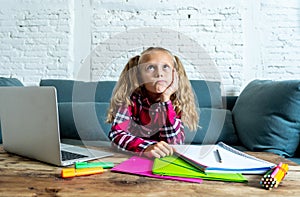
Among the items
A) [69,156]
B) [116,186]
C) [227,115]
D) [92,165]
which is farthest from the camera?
[227,115]

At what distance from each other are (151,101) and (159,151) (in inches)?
12.1

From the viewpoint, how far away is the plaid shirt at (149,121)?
1.04 metres

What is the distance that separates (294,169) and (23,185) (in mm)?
626

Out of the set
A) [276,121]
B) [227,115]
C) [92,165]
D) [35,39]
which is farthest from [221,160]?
[35,39]

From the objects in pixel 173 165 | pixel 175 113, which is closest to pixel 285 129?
pixel 175 113

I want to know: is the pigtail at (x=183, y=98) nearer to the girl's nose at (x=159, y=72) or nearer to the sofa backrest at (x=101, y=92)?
the girl's nose at (x=159, y=72)

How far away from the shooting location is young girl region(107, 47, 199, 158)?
0.98 m

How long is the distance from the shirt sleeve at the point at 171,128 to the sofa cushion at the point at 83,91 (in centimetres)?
98

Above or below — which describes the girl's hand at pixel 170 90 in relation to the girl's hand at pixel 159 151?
above

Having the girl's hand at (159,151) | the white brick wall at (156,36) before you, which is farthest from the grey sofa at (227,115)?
the girl's hand at (159,151)

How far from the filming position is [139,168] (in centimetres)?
73

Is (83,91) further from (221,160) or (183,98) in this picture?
(221,160)

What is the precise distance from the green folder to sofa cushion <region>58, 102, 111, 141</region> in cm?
102

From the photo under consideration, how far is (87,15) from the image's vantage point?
248cm
